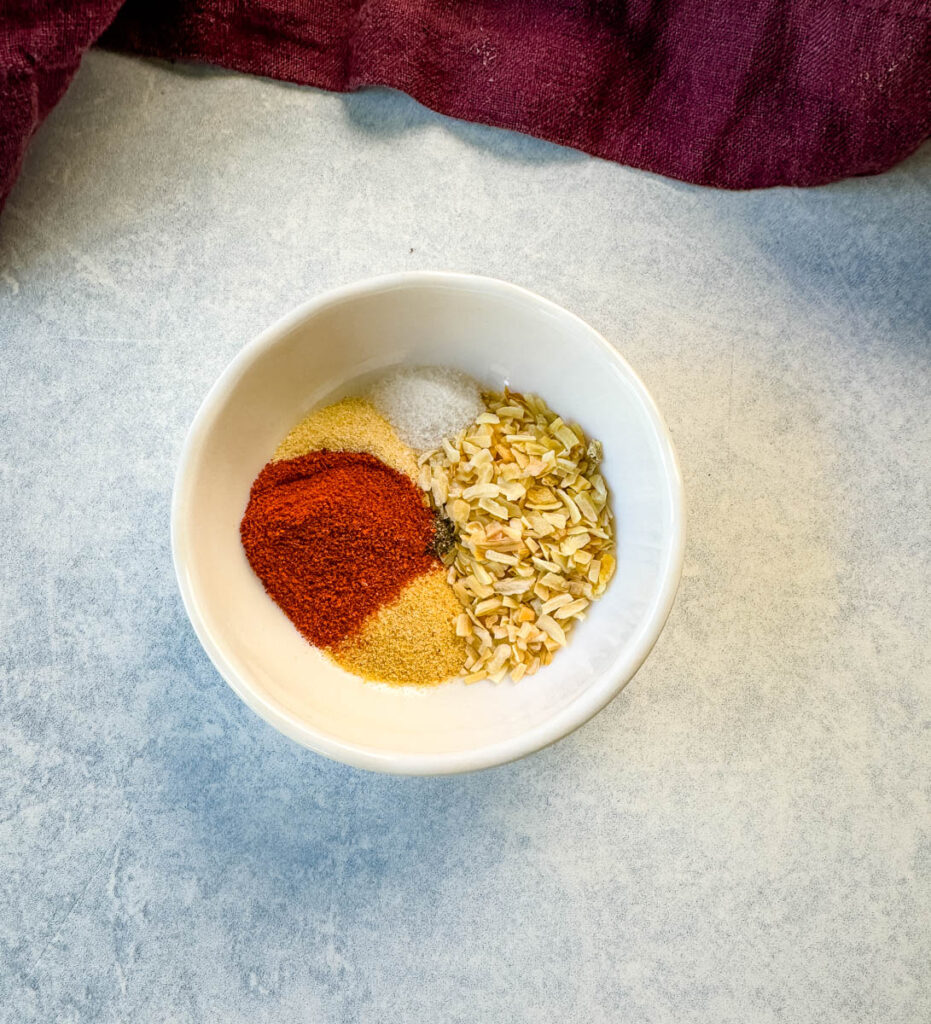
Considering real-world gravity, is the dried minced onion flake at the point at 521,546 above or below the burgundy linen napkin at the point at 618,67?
below

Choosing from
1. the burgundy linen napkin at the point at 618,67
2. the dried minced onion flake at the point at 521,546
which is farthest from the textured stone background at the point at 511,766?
the dried minced onion flake at the point at 521,546

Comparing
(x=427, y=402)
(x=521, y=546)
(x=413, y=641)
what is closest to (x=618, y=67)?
(x=427, y=402)

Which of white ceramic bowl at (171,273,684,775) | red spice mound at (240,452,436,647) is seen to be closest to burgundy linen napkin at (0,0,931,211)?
white ceramic bowl at (171,273,684,775)

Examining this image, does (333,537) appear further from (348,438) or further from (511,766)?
(511,766)

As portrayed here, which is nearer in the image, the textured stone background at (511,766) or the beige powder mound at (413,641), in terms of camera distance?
the beige powder mound at (413,641)

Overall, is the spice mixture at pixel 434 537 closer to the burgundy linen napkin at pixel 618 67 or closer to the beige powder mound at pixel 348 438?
the beige powder mound at pixel 348 438

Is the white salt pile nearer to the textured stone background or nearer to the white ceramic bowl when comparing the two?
the white ceramic bowl

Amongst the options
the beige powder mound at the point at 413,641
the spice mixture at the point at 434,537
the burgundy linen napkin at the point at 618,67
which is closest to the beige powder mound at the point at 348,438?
the spice mixture at the point at 434,537
